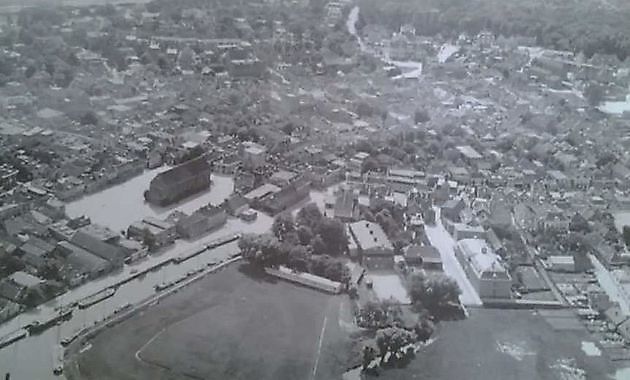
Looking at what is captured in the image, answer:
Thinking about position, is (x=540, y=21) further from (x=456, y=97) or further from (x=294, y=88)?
(x=294, y=88)

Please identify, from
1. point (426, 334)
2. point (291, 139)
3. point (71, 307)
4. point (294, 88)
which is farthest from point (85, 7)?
point (426, 334)

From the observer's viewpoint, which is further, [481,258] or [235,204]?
[235,204]

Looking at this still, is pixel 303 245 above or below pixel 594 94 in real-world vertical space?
below

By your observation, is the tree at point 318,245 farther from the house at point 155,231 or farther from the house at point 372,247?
the house at point 155,231

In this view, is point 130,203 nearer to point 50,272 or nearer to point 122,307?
point 50,272

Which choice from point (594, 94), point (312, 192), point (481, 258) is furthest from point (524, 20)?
point (481, 258)

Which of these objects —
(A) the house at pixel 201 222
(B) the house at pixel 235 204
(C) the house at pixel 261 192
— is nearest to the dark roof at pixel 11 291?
(A) the house at pixel 201 222
